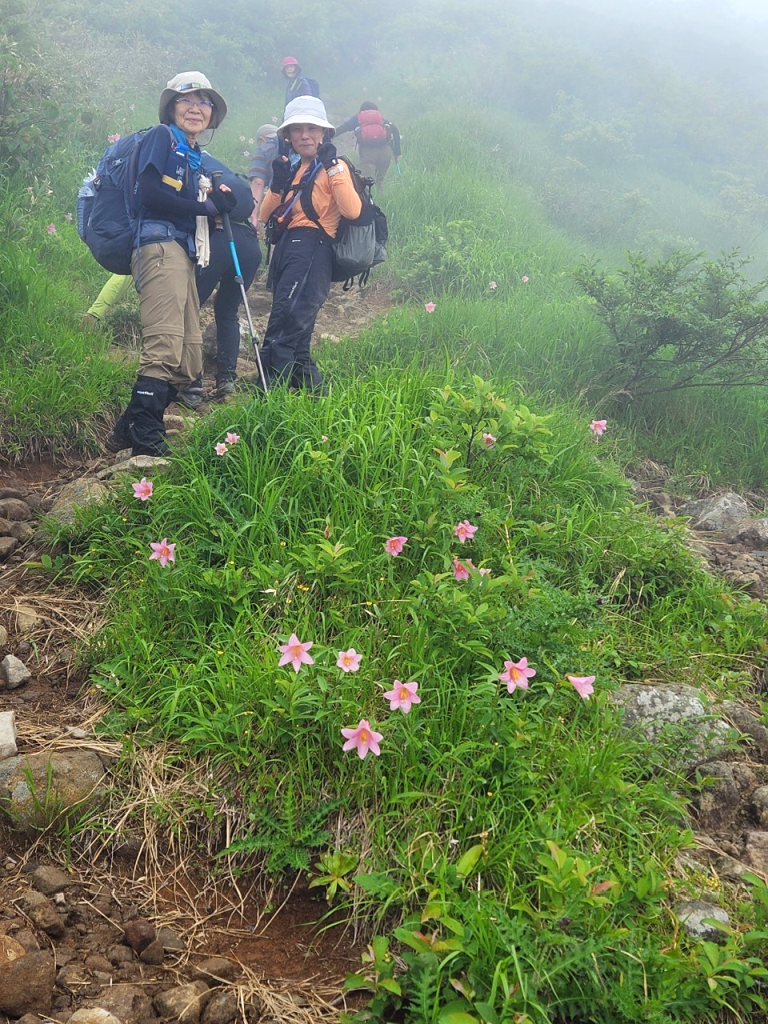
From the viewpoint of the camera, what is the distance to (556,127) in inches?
669

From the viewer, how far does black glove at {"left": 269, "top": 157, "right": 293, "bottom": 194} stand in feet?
16.8

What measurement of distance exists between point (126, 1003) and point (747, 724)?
244 cm

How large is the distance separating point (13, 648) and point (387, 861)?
185 cm

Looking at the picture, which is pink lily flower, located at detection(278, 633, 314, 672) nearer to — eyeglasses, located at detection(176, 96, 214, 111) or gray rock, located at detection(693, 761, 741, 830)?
gray rock, located at detection(693, 761, 741, 830)

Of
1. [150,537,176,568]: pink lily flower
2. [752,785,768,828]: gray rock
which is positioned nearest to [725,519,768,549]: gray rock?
[752,785,768,828]: gray rock

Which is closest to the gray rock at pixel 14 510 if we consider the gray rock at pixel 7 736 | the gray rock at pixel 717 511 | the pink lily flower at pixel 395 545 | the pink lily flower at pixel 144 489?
the pink lily flower at pixel 144 489

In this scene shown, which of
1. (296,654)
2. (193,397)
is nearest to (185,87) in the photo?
(193,397)

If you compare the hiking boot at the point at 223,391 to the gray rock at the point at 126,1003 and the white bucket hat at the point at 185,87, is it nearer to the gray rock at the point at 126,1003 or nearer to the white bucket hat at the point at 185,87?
the white bucket hat at the point at 185,87

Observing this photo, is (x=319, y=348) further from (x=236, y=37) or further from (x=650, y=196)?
(x=236, y=37)

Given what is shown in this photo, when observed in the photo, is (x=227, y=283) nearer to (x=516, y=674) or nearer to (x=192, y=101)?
(x=192, y=101)

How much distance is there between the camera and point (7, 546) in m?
3.63

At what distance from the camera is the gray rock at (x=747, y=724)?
3.01 meters

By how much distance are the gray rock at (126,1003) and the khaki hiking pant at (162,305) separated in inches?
127

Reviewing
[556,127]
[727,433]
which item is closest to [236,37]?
[556,127]
